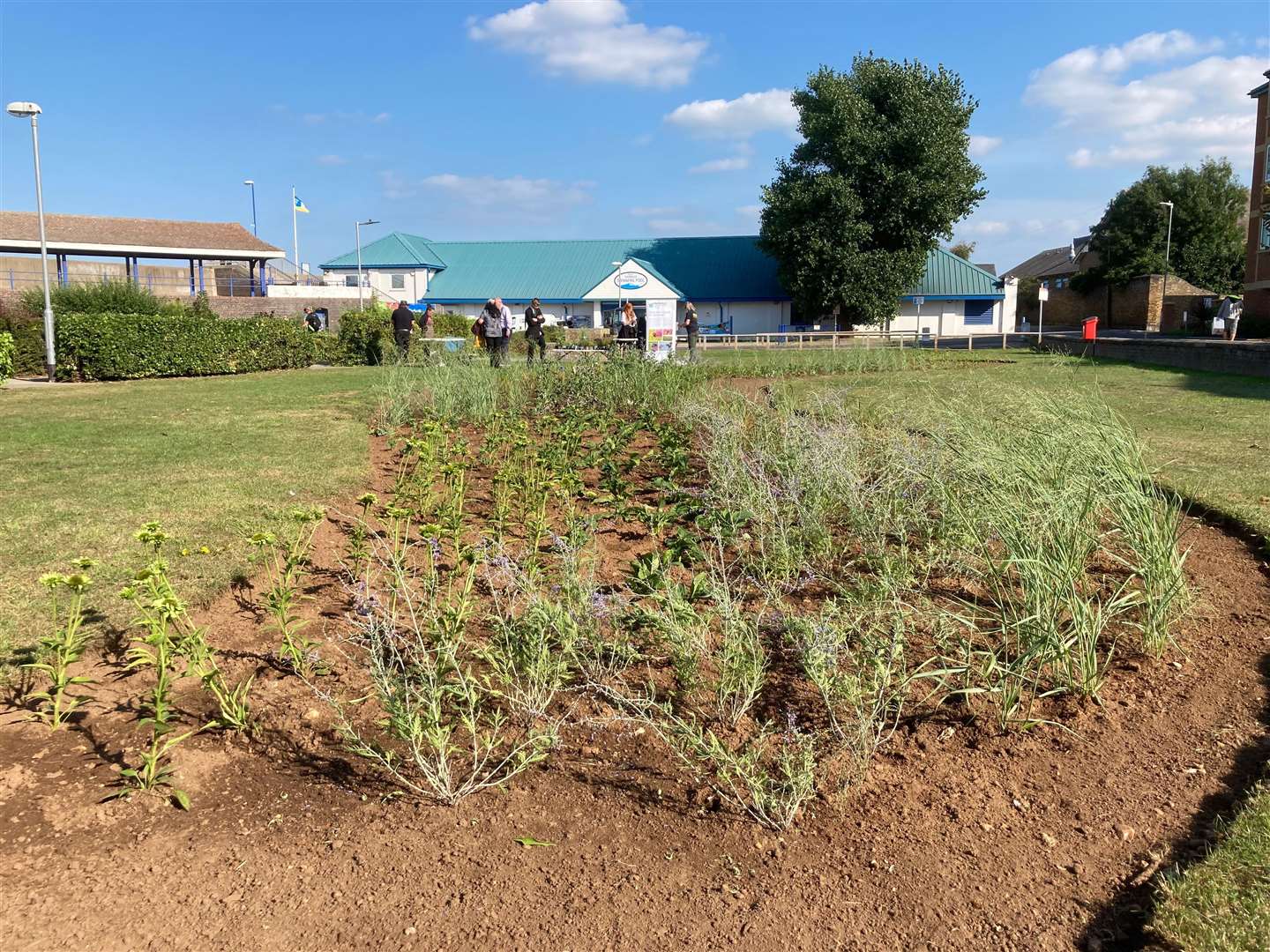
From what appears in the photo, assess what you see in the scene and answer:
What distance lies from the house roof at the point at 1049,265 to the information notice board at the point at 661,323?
56.8 m

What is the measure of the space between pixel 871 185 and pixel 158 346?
30375 millimetres

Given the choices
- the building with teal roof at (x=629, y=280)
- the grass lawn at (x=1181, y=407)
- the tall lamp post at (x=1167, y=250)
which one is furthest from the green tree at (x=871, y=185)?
the grass lawn at (x=1181, y=407)

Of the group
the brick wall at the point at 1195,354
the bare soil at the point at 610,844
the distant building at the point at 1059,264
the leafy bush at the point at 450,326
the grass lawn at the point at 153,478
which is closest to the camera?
the bare soil at the point at 610,844

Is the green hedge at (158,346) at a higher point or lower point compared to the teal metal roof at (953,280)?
lower

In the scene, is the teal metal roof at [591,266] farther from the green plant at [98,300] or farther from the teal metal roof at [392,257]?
the green plant at [98,300]

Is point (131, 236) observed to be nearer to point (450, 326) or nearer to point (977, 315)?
point (450, 326)

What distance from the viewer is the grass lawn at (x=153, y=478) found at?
175 inches

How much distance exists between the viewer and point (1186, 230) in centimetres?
5294

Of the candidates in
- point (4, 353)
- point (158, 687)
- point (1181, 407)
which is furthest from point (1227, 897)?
point (4, 353)

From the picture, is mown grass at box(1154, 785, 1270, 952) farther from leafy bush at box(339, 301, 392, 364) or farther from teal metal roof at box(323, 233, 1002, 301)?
teal metal roof at box(323, 233, 1002, 301)

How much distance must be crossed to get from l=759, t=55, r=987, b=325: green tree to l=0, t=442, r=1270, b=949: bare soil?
38.3 metres

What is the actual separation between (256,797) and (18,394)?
14214 millimetres

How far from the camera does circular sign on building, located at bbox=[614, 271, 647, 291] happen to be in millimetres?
49000

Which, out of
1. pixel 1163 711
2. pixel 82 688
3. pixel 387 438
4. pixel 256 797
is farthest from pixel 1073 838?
pixel 387 438
